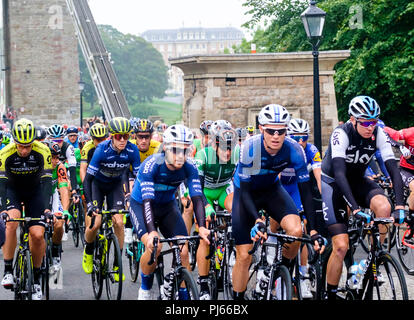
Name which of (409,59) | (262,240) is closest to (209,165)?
(262,240)

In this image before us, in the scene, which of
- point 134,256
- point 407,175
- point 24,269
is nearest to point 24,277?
point 24,269

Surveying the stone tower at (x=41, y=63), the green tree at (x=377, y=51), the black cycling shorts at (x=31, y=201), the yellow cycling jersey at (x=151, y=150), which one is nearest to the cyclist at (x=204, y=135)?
the yellow cycling jersey at (x=151, y=150)

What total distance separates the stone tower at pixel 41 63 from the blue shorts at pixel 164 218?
2059 inches

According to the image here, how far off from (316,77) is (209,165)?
5.55 metres

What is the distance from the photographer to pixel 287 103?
61.8 feet

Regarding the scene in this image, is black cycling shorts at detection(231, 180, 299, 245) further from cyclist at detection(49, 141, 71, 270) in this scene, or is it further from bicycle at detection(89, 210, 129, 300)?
cyclist at detection(49, 141, 71, 270)

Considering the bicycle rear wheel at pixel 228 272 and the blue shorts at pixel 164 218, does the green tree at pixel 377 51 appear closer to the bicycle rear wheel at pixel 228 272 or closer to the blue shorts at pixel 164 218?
the bicycle rear wheel at pixel 228 272

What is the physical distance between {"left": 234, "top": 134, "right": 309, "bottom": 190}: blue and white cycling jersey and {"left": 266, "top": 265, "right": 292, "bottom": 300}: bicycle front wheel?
0.92 m

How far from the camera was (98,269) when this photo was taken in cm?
791

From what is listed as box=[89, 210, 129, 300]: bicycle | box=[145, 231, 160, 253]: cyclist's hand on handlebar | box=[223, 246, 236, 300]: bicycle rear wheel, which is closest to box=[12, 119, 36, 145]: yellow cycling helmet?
box=[89, 210, 129, 300]: bicycle

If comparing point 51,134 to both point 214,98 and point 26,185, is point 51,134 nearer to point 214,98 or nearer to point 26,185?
point 26,185

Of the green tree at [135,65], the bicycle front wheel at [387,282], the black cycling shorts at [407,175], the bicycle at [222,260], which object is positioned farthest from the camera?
the green tree at [135,65]

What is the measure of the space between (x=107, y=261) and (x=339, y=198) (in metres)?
2.71

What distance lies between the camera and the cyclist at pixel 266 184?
6.12 m
